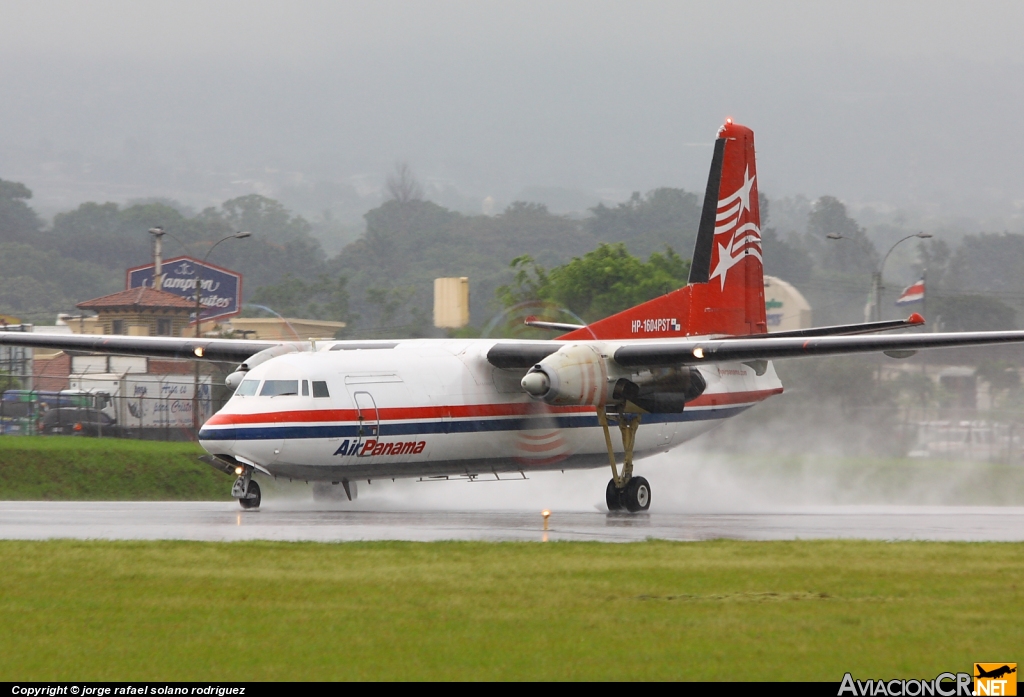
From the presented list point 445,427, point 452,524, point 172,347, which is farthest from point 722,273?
point 172,347

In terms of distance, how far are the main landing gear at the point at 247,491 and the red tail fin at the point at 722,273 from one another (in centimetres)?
816

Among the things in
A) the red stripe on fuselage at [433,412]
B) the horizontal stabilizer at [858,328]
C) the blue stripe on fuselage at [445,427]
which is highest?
the horizontal stabilizer at [858,328]

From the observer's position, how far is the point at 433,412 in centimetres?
2420

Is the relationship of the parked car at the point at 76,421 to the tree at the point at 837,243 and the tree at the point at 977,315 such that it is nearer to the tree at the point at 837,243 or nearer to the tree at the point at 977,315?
the tree at the point at 977,315

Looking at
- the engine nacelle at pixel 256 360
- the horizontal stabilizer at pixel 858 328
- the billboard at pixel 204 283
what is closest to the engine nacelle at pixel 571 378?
the horizontal stabilizer at pixel 858 328

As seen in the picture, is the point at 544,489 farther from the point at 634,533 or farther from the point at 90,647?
the point at 90,647

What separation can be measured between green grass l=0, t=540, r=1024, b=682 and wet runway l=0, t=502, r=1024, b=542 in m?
1.97

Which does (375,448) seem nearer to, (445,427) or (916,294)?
(445,427)

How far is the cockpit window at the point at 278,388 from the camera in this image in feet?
74.2

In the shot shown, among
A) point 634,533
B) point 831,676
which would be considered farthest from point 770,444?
→ point 831,676

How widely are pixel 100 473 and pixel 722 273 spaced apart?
16.9 metres

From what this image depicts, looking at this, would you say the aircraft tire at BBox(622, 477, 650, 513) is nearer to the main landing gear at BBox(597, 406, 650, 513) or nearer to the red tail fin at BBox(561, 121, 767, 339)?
the main landing gear at BBox(597, 406, 650, 513)

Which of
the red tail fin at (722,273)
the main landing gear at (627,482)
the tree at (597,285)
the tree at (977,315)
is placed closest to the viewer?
the main landing gear at (627,482)

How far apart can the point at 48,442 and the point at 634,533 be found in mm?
21776
